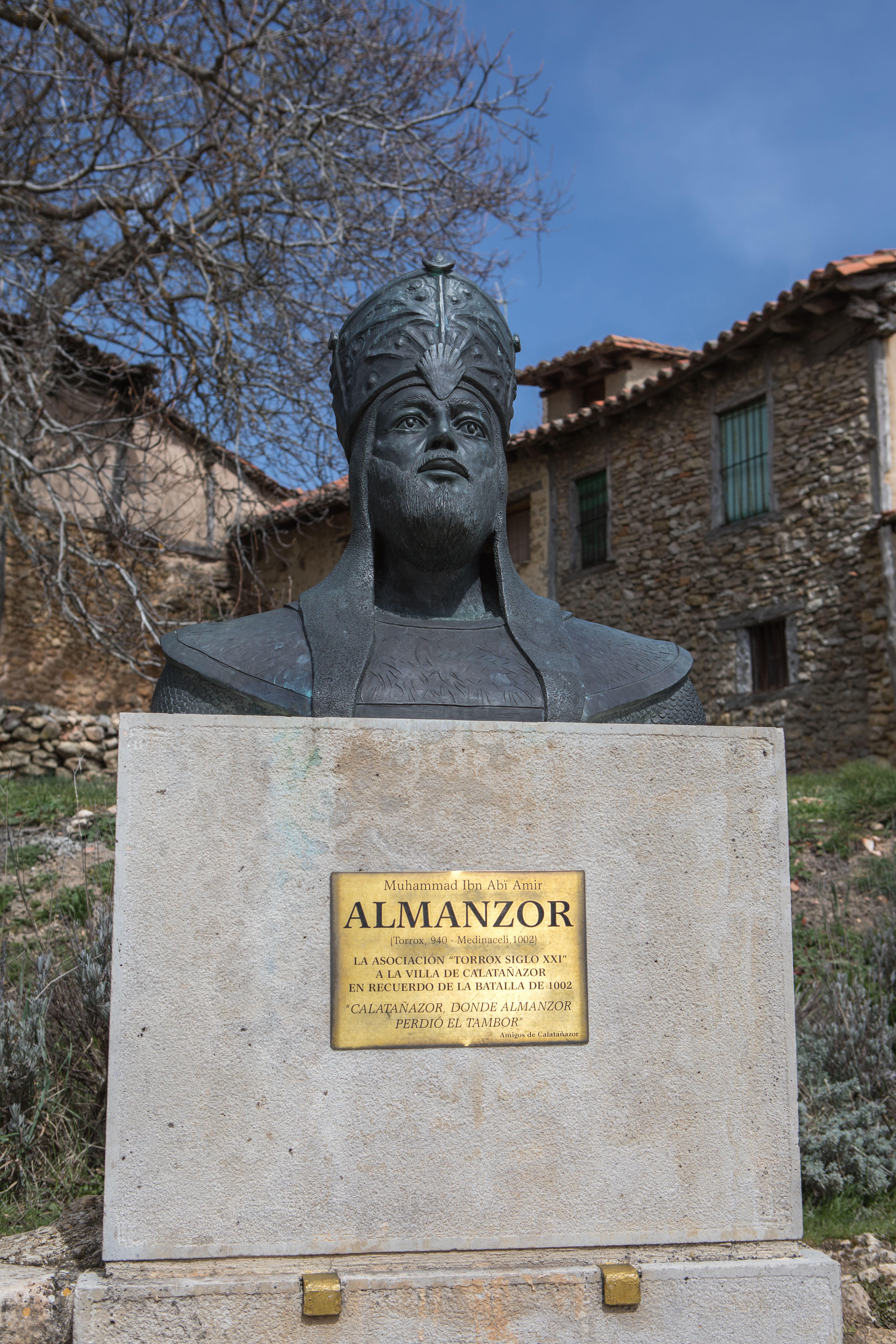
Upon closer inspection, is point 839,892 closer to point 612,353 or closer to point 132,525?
point 132,525

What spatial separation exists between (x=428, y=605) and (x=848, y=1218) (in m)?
2.49

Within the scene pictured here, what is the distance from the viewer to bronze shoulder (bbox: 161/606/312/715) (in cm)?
248

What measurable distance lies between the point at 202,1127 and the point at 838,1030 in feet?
10.2

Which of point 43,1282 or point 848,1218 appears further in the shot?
point 848,1218

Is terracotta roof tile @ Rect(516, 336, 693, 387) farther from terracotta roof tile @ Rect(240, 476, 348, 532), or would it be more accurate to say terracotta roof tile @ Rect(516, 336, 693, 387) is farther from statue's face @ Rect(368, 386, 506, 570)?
statue's face @ Rect(368, 386, 506, 570)

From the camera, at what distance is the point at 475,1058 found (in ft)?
7.10

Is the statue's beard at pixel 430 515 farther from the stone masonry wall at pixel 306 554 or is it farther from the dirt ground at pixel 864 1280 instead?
the stone masonry wall at pixel 306 554

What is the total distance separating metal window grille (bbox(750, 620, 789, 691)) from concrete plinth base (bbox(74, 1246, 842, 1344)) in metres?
11.5

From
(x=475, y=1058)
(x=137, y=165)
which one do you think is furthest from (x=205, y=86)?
(x=475, y=1058)

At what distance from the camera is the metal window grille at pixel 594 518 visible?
53.4 ft

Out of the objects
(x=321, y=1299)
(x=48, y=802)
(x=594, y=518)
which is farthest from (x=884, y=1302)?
(x=594, y=518)

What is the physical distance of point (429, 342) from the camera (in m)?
2.69

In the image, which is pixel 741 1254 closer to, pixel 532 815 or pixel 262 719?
pixel 532 815

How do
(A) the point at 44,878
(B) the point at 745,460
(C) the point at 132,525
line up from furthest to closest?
(B) the point at 745,460 < (C) the point at 132,525 < (A) the point at 44,878
